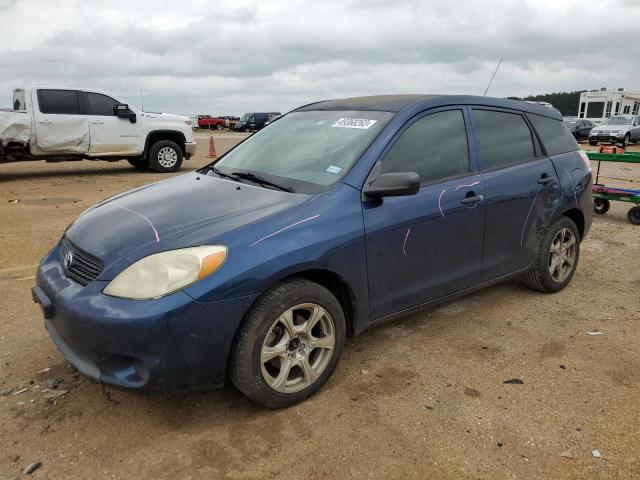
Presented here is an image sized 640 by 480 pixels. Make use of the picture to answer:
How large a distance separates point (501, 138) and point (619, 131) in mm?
25670

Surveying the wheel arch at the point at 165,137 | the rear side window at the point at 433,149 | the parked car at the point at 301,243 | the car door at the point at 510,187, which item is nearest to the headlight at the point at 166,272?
the parked car at the point at 301,243

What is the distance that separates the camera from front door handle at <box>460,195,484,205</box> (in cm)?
351

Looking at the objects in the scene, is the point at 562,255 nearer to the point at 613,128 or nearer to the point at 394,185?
the point at 394,185

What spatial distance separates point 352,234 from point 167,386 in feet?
4.04

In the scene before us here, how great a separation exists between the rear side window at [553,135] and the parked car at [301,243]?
0.05m

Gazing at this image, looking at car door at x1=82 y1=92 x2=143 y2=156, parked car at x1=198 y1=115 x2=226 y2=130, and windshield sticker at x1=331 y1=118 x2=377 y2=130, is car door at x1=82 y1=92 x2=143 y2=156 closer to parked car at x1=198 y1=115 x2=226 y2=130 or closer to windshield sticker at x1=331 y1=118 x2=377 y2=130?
windshield sticker at x1=331 y1=118 x2=377 y2=130

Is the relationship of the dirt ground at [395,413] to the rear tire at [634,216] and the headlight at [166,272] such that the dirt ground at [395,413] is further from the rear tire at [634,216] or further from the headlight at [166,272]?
the rear tire at [634,216]

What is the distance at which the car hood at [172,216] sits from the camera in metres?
2.63

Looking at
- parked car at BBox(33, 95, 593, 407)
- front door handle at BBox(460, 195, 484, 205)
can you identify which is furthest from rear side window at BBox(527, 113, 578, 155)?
front door handle at BBox(460, 195, 484, 205)

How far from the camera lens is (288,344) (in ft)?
9.06

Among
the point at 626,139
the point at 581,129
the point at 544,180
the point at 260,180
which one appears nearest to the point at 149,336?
the point at 260,180

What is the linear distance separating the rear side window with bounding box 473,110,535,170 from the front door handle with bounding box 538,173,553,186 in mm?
181

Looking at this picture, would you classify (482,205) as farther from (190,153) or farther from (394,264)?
(190,153)

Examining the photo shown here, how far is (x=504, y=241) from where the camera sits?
12.8 feet
